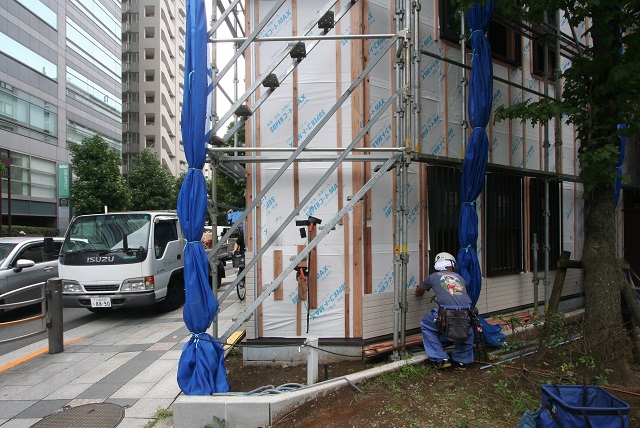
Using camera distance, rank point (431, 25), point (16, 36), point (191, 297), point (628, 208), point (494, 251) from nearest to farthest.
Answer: point (191, 297)
point (431, 25)
point (494, 251)
point (628, 208)
point (16, 36)

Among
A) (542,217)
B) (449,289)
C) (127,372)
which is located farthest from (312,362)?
(542,217)

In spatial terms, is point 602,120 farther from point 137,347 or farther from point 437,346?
point 137,347

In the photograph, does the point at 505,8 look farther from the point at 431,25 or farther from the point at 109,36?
the point at 109,36

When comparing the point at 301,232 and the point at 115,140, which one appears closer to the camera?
the point at 301,232

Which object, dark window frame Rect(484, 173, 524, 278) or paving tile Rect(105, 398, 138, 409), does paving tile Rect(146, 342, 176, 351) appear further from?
dark window frame Rect(484, 173, 524, 278)

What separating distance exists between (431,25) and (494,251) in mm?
3892

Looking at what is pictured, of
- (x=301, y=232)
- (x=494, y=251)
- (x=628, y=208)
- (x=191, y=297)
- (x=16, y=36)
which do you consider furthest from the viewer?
(x=16, y=36)

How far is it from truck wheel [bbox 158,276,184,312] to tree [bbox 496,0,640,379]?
785 cm

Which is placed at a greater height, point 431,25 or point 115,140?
point 115,140

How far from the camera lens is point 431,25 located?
6320mm

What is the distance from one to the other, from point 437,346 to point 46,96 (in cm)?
3107

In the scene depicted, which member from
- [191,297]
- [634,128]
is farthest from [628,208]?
[191,297]

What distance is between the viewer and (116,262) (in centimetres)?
800

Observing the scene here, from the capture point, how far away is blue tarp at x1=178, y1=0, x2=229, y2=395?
410 cm
